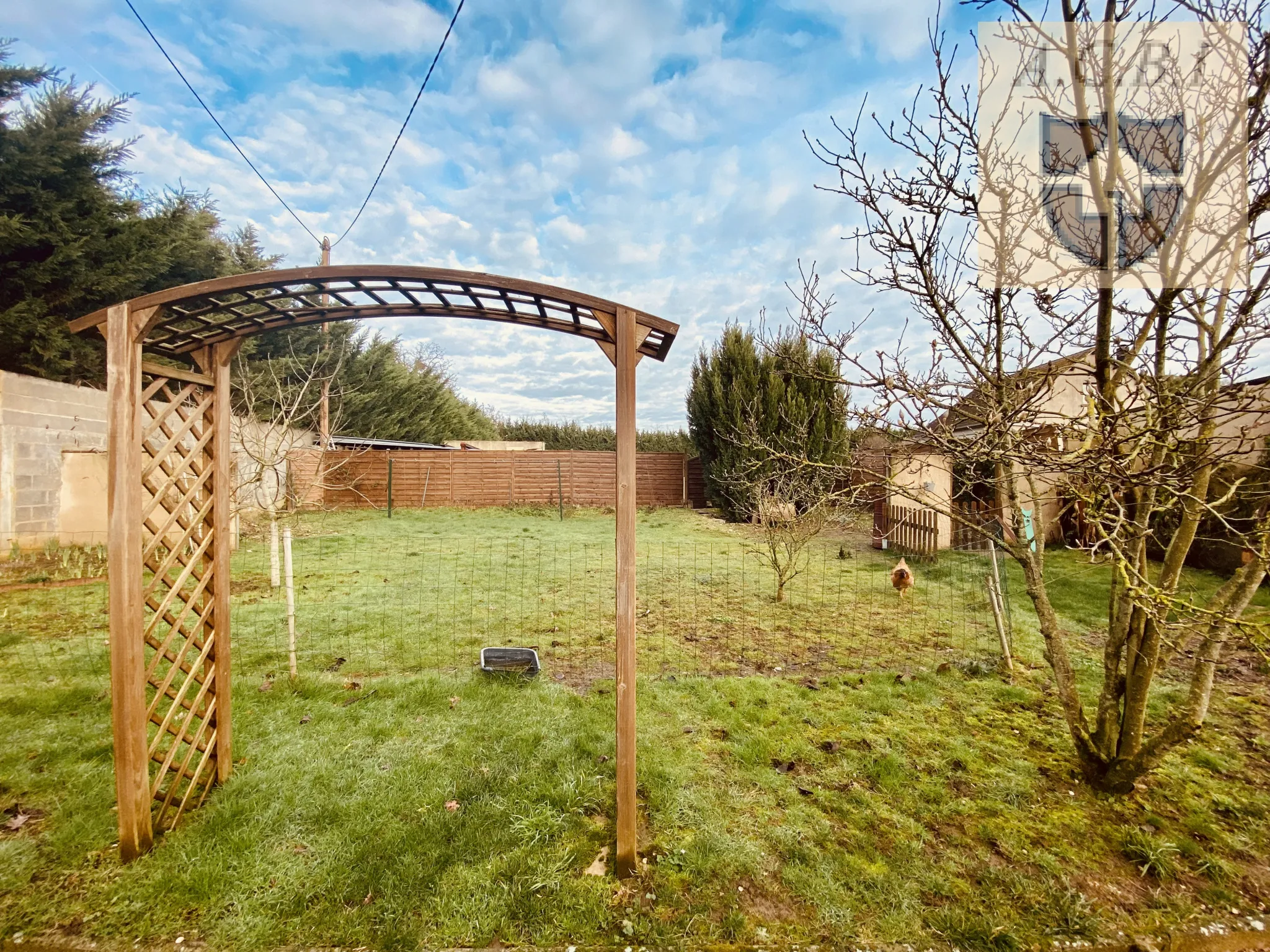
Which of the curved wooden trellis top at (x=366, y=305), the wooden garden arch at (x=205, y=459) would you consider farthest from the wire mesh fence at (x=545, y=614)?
the curved wooden trellis top at (x=366, y=305)

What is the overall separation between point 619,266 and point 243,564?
736 cm

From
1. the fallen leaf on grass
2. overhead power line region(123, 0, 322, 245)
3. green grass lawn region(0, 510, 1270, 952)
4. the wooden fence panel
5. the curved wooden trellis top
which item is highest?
overhead power line region(123, 0, 322, 245)

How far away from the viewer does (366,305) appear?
227cm

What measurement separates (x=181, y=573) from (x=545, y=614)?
3.38 m

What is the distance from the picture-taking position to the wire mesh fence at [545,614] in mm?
3967

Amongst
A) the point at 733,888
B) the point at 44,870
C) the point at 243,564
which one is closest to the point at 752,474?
the point at 243,564

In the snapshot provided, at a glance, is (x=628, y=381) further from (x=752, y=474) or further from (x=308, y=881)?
(x=752, y=474)

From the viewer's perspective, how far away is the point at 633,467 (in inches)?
81.8

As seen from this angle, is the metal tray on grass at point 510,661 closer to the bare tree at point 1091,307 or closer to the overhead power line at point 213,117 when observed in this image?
the bare tree at point 1091,307

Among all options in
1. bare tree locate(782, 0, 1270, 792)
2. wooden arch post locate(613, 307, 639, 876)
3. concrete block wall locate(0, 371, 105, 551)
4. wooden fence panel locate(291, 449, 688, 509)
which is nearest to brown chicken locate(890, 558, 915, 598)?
bare tree locate(782, 0, 1270, 792)

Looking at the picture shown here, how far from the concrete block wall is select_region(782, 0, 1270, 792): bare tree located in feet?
31.2

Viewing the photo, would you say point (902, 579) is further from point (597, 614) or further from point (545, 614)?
point (545, 614)

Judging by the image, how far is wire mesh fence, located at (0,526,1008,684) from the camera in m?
3.97

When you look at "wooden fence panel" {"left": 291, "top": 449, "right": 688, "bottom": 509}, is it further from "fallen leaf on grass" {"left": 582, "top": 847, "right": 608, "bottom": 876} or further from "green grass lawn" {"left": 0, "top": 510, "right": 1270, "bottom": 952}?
"fallen leaf on grass" {"left": 582, "top": 847, "right": 608, "bottom": 876}
